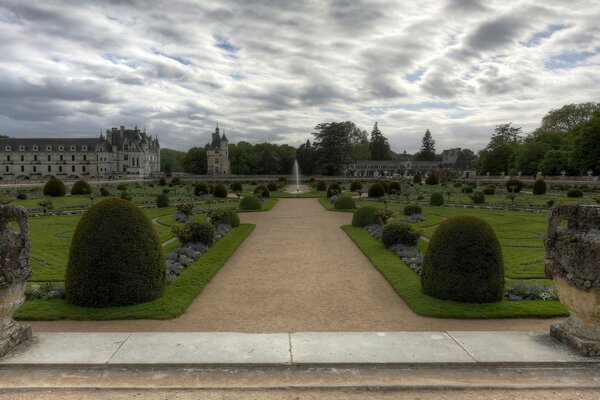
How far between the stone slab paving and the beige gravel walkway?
788 mm

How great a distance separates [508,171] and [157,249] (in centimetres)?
9343

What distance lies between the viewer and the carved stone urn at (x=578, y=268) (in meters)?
6.50

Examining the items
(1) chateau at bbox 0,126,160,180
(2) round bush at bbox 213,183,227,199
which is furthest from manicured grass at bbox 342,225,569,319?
(1) chateau at bbox 0,126,160,180

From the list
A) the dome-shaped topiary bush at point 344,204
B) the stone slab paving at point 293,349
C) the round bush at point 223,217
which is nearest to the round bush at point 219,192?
the dome-shaped topiary bush at point 344,204

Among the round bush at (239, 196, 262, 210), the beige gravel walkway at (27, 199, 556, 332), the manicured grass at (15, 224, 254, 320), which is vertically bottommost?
the beige gravel walkway at (27, 199, 556, 332)

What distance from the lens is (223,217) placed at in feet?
70.5

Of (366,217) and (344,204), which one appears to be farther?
(344,204)

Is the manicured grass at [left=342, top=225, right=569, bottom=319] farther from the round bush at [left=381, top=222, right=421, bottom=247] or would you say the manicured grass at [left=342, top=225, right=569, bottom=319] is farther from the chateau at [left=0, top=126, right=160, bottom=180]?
the chateau at [left=0, top=126, right=160, bottom=180]

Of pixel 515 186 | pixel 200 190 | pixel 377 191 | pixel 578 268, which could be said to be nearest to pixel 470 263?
pixel 578 268

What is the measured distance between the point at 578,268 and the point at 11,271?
848 centimetres

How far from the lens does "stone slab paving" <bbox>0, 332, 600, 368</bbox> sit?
6.39m

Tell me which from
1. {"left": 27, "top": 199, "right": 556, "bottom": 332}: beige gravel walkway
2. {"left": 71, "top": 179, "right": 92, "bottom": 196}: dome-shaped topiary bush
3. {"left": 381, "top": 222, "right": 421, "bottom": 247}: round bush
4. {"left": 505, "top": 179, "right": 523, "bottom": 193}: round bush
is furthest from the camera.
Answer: {"left": 505, "top": 179, "right": 523, "bottom": 193}: round bush

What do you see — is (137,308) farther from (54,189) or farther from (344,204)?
(54,189)

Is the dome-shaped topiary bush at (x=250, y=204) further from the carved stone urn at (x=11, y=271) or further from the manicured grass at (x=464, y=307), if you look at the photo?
the carved stone urn at (x=11, y=271)
